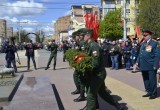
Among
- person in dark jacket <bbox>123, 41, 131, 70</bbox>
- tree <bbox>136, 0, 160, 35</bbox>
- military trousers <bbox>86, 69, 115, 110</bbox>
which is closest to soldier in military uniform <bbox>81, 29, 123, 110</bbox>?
military trousers <bbox>86, 69, 115, 110</bbox>

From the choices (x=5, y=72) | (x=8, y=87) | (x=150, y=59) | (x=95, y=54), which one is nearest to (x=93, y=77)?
(x=95, y=54)

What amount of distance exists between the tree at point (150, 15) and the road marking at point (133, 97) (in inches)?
957

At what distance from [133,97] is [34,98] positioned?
128 inches

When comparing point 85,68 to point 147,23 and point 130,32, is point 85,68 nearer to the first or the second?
point 147,23

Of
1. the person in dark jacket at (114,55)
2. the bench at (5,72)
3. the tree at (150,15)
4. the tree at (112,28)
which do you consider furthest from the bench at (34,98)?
the tree at (112,28)

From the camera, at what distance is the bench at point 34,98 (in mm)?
7000

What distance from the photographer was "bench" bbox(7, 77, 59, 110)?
7.00 m

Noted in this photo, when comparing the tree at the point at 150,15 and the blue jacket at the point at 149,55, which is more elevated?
the tree at the point at 150,15

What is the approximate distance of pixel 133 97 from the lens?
9875 mm

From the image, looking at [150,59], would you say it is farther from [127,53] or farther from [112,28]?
[112,28]

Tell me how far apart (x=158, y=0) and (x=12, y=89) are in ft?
95.0

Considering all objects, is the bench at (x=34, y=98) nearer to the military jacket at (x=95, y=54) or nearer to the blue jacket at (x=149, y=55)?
the military jacket at (x=95, y=54)

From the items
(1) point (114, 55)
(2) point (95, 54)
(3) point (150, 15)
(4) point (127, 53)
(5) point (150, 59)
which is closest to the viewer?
(2) point (95, 54)

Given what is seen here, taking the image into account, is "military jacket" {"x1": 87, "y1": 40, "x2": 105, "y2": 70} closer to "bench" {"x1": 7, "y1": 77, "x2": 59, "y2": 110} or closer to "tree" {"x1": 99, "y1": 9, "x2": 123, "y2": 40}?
"bench" {"x1": 7, "y1": 77, "x2": 59, "y2": 110}
